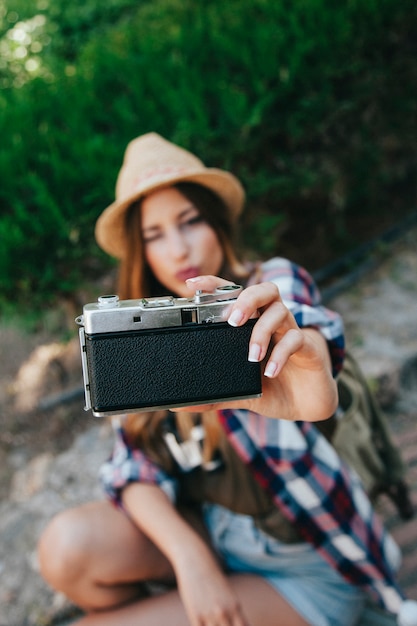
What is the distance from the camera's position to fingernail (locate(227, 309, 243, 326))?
0.97 metres

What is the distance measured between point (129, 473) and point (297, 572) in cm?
56

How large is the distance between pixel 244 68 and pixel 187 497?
2135 millimetres

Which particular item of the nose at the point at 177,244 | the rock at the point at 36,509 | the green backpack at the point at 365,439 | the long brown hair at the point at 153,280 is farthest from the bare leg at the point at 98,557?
the nose at the point at 177,244

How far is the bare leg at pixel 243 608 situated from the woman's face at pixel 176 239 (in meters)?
0.86

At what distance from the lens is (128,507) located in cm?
172

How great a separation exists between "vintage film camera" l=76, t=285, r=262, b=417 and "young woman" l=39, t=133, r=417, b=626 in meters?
0.49

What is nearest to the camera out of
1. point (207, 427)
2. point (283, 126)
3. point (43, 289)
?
point (207, 427)

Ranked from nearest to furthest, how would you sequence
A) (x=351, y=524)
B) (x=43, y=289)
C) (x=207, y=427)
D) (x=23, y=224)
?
(x=351, y=524)
(x=207, y=427)
(x=23, y=224)
(x=43, y=289)

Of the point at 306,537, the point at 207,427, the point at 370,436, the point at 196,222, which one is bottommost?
the point at 306,537

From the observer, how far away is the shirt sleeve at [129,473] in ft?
5.66

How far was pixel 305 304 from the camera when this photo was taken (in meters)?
1.52

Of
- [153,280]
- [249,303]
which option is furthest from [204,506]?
[249,303]

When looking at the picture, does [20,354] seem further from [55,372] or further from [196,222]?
[196,222]

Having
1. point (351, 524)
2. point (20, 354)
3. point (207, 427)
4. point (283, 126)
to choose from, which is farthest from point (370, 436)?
point (20, 354)
